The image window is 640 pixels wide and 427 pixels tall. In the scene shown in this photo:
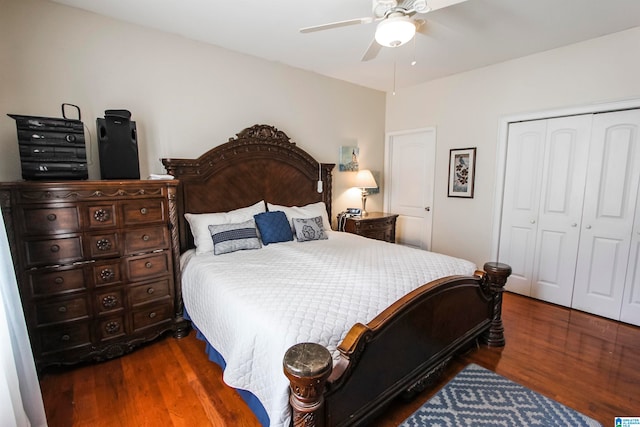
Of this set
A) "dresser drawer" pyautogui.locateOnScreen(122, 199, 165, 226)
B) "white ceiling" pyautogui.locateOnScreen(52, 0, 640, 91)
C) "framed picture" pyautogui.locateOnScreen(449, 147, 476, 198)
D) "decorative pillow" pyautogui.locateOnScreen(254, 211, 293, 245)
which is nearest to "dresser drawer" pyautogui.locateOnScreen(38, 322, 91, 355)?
"dresser drawer" pyautogui.locateOnScreen(122, 199, 165, 226)

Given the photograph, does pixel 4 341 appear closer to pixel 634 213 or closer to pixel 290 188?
pixel 290 188

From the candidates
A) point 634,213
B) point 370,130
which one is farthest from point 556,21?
point 370,130

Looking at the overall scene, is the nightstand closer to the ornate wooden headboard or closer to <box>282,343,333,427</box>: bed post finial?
the ornate wooden headboard

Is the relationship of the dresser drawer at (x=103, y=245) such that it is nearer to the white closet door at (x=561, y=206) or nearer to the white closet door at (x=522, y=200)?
the white closet door at (x=522, y=200)

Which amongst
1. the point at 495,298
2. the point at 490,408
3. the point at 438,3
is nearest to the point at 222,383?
the point at 490,408

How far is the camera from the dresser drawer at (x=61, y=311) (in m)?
1.96

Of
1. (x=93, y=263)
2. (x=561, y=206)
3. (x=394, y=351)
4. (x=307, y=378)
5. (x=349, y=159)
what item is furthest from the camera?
(x=349, y=159)

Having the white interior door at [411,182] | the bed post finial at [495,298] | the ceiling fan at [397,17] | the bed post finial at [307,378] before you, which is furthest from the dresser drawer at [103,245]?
the white interior door at [411,182]

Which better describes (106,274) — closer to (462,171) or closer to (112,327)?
(112,327)

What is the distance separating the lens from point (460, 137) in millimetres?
3832

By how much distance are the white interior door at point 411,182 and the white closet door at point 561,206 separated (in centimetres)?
130

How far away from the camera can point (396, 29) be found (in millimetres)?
1845

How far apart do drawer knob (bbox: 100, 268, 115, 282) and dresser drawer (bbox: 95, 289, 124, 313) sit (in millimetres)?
91

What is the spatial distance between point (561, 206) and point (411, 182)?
1.80 m
